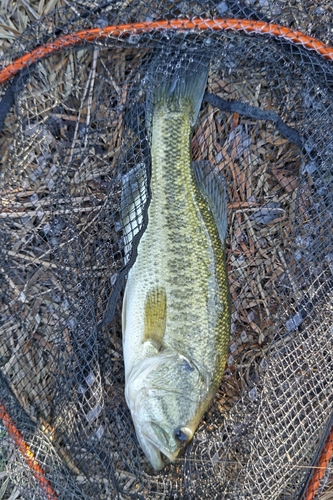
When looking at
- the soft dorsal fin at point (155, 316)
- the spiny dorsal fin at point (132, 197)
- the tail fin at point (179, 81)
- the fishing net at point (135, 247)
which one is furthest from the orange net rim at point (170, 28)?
the soft dorsal fin at point (155, 316)

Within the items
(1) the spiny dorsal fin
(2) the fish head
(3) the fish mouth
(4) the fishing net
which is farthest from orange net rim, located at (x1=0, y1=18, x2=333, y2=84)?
(3) the fish mouth

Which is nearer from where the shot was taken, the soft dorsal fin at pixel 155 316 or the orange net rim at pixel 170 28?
the soft dorsal fin at pixel 155 316

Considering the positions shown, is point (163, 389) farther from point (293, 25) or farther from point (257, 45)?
point (293, 25)

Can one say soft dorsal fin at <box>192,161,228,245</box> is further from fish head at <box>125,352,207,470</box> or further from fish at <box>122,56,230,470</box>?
fish head at <box>125,352,207,470</box>

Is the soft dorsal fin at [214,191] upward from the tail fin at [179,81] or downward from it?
downward

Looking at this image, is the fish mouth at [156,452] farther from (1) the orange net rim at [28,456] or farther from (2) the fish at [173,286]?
(1) the orange net rim at [28,456]

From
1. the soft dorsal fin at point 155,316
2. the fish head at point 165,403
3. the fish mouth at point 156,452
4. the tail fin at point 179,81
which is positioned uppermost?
the tail fin at point 179,81

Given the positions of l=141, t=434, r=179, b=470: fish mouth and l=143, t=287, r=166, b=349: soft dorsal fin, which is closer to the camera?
l=141, t=434, r=179, b=470: fish mouth
